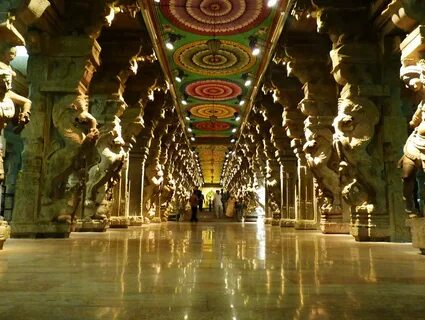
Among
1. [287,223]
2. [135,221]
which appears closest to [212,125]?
[287,223]

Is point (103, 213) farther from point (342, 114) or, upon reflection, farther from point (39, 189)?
point (342, 114)

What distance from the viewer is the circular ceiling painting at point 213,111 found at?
1624 centimetres

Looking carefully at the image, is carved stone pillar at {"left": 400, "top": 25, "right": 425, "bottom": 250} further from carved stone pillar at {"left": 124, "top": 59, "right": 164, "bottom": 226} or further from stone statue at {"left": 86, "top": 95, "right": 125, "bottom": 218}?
carved stone pillar at {"left": 124, "top": 59, "right": 164, "bottom": 226}

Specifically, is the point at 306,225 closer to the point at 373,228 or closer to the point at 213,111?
the point at 373,228

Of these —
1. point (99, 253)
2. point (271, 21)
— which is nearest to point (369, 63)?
point (271, 21)

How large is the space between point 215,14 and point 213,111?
27.2 ft

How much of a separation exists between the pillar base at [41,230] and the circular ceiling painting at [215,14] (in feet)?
16.5

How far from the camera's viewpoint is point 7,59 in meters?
4.19

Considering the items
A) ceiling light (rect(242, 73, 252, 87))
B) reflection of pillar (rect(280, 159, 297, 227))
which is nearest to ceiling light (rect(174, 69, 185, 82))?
ceiling light (rect(242, 73, 252, 87))

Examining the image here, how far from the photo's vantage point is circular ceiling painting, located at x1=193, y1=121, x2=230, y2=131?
19323 mm

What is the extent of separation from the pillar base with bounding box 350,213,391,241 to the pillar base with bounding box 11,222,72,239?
4.93m

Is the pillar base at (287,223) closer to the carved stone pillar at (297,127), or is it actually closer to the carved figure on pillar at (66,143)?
the carved stone pillar at (297,127)

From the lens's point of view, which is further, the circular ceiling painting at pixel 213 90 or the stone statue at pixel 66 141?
the circular ceiling painting at pixel 213 90

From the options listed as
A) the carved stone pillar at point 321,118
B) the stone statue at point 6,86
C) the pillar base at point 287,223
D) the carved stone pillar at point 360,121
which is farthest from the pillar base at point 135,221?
the stone statue at point 6,86
